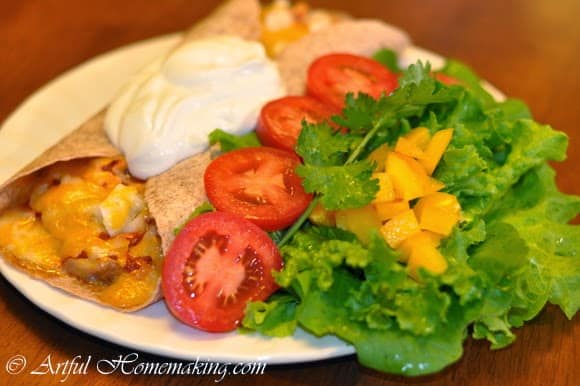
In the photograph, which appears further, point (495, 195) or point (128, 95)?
point (128, 95)

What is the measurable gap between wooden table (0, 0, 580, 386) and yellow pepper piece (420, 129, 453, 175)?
63 centimetres

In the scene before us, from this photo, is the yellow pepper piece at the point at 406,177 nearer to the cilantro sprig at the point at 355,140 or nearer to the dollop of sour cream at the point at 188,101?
the cilantro sprig at the point at 355,140

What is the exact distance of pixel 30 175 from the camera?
2814mm

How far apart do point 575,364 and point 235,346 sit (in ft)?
3.79

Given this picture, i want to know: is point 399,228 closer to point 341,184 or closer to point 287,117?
point 341,184

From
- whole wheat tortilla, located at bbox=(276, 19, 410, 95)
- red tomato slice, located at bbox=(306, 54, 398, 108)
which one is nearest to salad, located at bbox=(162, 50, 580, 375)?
red tomato slice, located at bbox=(306, 54, 398, 108)

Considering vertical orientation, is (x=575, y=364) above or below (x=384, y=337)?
below

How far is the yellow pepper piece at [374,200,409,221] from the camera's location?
2.46 meters

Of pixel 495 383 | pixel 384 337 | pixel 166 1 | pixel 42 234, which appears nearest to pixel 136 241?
pixel 42 234

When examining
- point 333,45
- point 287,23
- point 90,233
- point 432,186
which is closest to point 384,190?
point 432,186

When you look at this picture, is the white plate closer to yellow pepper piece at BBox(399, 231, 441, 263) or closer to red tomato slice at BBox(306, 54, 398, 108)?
yellow pepper piece at BBox(399, 231, 441, 263)

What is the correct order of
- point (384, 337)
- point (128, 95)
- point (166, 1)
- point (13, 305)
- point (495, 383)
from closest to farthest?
point (384, 337) → point (495, 383) → point (13, 305) → point (128, 95) → point (166, 1)

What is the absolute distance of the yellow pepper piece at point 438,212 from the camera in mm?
2432

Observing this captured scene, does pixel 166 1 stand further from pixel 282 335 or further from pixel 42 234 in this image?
pixel 282 335
